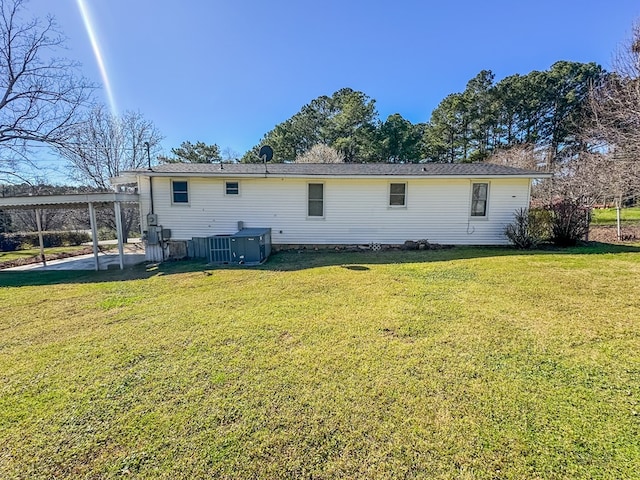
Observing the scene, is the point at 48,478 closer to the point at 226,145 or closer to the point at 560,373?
the point at 560,373

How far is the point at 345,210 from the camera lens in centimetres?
995

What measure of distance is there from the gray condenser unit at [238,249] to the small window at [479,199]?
7.47 metres

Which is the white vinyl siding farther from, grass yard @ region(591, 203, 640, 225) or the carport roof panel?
grass yard @ region(591, 203, 640, 225)

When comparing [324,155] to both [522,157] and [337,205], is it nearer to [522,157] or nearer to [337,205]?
[522,157]

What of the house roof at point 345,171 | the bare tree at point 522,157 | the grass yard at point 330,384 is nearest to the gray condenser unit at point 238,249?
the house roof at point 345,171

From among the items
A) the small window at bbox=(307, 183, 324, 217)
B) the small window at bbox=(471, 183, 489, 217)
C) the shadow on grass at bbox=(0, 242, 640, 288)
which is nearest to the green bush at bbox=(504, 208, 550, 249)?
the shadow on grass at bbox=(0, 242, 640, 288)

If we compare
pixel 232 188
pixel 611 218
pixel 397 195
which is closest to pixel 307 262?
pixel 232 188

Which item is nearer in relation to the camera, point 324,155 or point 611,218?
point 611,218

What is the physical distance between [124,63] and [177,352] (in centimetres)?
1355

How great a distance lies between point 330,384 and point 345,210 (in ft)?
25.6

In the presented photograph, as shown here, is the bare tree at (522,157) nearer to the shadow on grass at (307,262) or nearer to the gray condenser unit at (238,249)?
the shadow on grass at (307,262)

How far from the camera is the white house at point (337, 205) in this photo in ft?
31.8

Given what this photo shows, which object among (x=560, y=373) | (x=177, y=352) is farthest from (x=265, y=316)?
(x=560, y=373)

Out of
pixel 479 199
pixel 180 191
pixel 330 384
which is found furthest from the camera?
pixel 479 199
